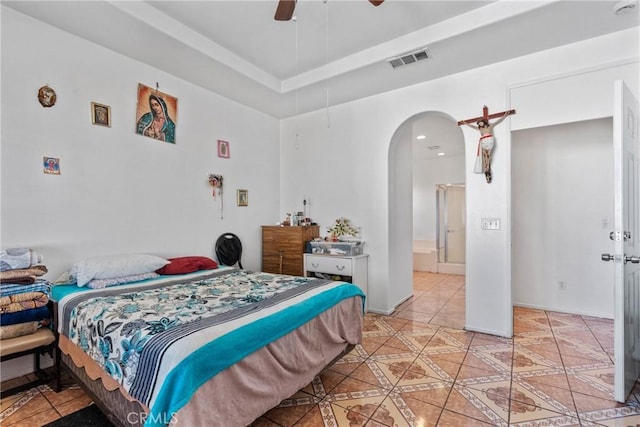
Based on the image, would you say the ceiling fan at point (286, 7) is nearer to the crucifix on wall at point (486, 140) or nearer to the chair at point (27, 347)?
the crucifix on wall at point (486, 140)

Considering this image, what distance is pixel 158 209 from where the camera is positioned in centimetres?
327

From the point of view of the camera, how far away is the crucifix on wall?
10.3ft

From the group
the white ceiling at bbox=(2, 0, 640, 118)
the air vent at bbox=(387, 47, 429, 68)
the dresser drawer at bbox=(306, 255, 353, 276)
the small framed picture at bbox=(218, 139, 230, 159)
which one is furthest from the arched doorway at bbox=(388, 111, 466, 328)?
the small framed picture at bbox=(218, 139, 230, 159)

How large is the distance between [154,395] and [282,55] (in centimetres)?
325

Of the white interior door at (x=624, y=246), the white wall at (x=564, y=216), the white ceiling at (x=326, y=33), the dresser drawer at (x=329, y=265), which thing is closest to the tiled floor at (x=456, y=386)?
the white interior door at (x=624, y=246)

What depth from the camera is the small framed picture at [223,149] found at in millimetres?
3936

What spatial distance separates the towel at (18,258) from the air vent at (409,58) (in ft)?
11.5

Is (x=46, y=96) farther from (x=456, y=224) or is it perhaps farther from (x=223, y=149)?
(x=456, y=224)

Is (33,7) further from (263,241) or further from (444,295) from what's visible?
(444,295)

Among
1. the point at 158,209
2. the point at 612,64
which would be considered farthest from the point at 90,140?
the point at 612,64

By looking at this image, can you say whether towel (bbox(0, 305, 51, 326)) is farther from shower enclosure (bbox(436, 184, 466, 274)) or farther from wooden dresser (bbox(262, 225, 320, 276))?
shower enclosure (bbox(436, 184, 466, 274))

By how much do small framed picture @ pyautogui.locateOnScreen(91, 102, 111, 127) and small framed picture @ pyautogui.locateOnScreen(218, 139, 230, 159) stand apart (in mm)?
1261

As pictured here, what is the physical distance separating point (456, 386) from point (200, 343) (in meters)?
1.90

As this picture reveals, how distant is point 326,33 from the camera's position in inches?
116
